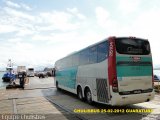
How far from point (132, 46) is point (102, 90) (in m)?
2.48

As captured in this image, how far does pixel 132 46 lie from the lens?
10672 millimetres

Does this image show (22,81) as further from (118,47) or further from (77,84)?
(118,47)

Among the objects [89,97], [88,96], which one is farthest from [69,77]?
[89,97]

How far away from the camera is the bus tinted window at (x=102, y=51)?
420 inches

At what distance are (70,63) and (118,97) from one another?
25.7 ft

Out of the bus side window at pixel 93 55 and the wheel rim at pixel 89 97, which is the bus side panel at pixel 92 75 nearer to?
the bus side window at pixel 93 55

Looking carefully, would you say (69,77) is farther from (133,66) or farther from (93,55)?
(133,66)

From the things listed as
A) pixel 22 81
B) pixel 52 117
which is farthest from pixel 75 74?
pixel 22 81

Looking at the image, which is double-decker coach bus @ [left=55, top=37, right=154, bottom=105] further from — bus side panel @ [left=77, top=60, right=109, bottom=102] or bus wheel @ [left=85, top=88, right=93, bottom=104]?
bus wheel @ [left=85, top=88, right=93, bottom=104]

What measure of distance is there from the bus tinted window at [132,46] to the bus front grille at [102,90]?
5.39ft

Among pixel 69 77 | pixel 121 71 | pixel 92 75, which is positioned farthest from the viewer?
pixel 69 77

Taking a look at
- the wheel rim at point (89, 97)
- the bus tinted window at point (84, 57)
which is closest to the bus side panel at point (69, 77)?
the bus tinted window at point (84, 57)

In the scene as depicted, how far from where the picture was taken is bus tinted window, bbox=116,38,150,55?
10367 millimetres

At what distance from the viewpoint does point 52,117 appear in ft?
33.1
